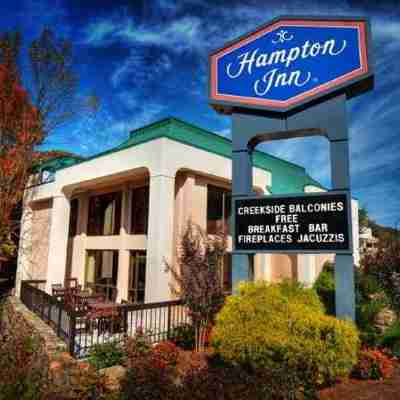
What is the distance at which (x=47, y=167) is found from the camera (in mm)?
18625

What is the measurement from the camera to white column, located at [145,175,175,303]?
34.8 ft

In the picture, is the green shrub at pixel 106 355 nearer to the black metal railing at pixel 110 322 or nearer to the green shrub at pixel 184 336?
the black metal railing at pixel 110 322

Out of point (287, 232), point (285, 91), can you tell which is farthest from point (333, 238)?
point (285, 91)

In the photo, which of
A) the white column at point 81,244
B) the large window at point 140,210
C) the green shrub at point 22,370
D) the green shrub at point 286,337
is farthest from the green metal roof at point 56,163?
the green shrub at point 286,337

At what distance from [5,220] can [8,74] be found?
862 cm

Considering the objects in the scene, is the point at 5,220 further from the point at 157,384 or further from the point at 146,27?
the point at 157,384

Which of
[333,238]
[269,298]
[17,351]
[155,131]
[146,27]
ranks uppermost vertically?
[146,27]

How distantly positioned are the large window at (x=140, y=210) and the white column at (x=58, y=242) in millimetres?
4186

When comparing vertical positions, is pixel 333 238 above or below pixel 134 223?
below

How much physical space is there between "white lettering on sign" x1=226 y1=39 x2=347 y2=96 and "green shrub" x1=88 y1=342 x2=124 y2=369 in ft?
22.1

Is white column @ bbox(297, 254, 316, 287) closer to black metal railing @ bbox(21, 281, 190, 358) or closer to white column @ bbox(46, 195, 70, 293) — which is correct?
black metal railing @ bbox(21, 281, 190, 358)

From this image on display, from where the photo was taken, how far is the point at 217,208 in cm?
1433

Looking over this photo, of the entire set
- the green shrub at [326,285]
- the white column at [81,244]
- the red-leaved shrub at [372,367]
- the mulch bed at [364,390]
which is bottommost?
the mulch bed at [364,390]

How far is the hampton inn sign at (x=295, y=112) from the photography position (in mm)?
6305
